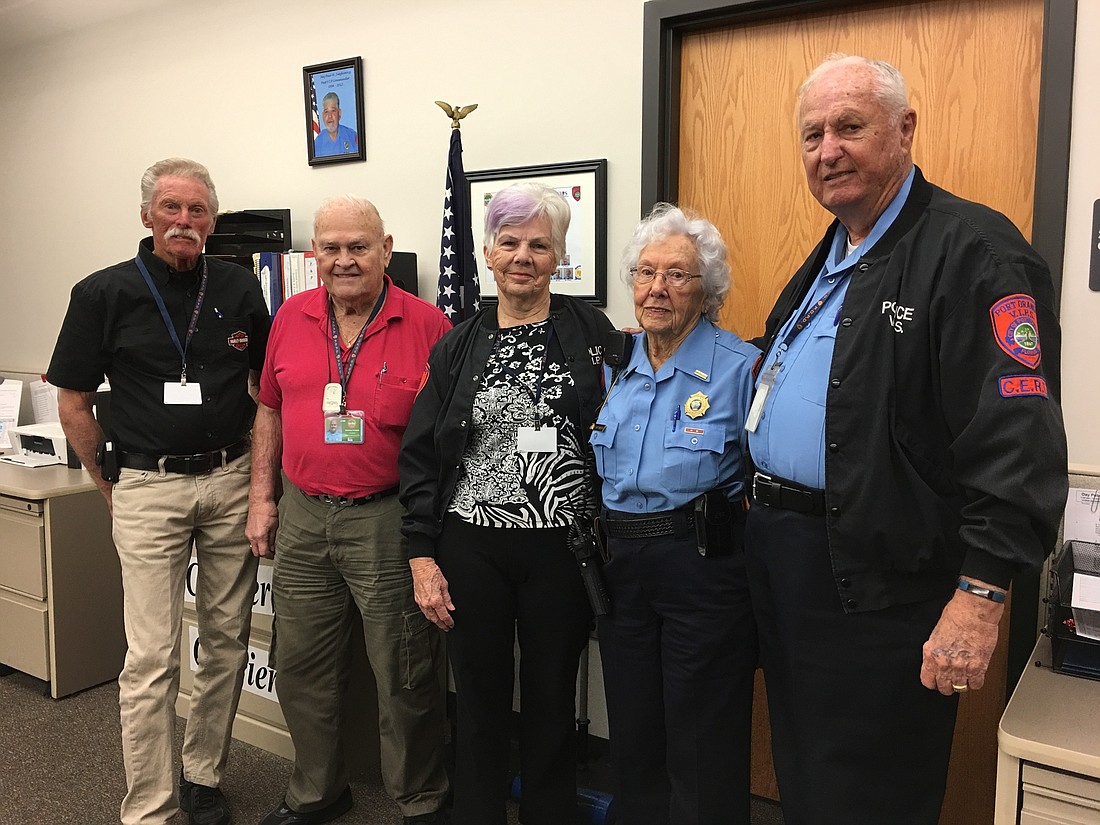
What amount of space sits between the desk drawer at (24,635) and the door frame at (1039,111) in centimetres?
257

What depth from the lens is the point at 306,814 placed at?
7.13ft

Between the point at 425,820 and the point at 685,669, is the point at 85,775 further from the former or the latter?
the point at 685,669

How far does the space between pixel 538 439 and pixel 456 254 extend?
101cm

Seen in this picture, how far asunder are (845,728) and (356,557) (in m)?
1.17

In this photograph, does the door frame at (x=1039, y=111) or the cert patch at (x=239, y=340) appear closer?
the door frame at (x=1039, y=111)

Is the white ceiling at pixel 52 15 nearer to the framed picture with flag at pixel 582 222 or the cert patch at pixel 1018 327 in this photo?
the framed picture with flag at pixel 582 222

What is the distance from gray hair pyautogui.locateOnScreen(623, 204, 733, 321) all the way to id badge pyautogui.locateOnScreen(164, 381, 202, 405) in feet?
3.90

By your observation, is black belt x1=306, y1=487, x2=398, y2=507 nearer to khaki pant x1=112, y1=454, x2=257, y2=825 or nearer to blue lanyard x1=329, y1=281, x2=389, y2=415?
blue lanyard x1=329, y1=281, x2=389, y2=415

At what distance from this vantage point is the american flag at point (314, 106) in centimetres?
302

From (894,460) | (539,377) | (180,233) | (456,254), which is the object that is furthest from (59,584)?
(894,460)

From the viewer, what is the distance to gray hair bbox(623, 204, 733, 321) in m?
1.66

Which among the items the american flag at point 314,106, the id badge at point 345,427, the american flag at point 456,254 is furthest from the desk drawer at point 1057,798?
the american flag at point 314,106

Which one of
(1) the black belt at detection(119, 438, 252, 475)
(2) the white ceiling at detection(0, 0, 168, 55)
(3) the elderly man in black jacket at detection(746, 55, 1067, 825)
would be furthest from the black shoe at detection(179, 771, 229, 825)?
(2) the white ceiling at detection(0, 0, 168, 55)

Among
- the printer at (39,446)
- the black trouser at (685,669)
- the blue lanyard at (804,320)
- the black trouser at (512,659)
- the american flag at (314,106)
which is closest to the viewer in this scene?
the blue lanyard at (804,320)
